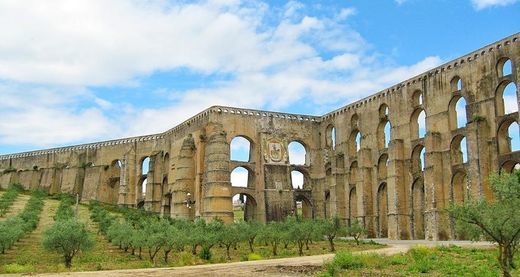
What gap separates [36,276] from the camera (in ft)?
58.0

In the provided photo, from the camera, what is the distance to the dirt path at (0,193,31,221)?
4183cm

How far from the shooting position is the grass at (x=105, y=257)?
2239cm

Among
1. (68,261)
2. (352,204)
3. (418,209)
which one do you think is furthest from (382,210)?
(68,261)

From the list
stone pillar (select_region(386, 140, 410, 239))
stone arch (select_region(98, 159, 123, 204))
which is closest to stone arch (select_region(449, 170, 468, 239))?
stone pillar (select_region(386, 140, 410, 239))

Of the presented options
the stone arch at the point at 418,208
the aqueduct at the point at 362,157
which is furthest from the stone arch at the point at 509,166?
the stone arch at the point at 418,208

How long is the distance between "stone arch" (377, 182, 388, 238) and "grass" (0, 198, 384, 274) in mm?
5744

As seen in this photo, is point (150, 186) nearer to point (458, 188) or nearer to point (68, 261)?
point (68, 261)

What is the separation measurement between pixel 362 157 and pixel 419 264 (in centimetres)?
2232

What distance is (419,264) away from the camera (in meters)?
19.0

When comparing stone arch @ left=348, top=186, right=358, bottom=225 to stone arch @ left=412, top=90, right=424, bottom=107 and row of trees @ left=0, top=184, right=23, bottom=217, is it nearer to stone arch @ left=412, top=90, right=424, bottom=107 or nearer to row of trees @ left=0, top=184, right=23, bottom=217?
stone arch @ left=412, top=90, right=424, bottom=107

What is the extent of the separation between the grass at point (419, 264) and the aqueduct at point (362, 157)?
30.2ft

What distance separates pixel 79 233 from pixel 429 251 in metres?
15.2

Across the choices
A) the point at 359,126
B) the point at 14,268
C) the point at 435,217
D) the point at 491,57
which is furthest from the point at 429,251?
the point at 359,126

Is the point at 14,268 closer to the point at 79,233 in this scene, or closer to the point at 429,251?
the point at 79,233
